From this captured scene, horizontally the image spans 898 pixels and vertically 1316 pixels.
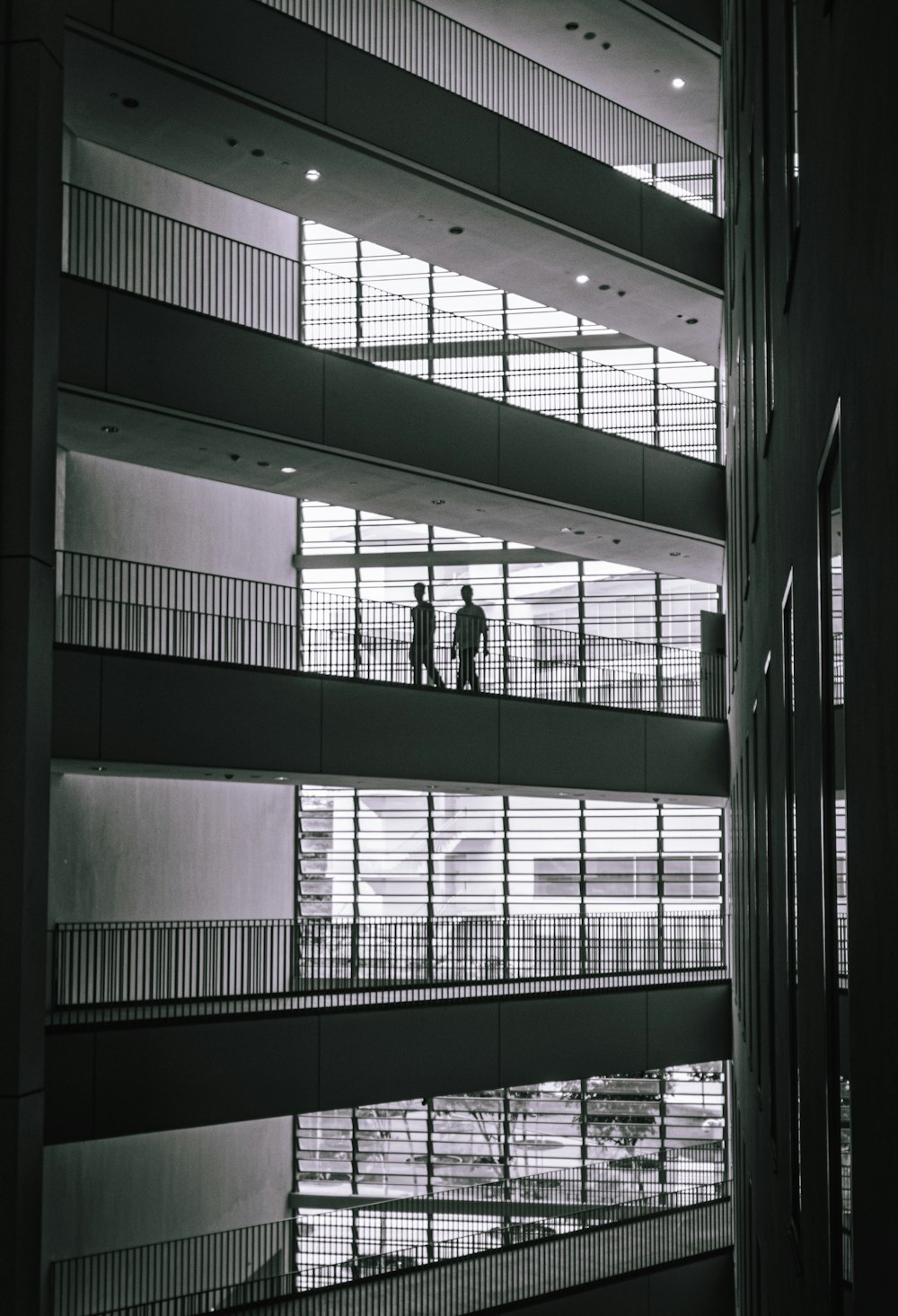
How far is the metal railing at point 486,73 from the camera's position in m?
33.5

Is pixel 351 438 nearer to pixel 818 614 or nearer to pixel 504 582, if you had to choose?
pixel 504 582

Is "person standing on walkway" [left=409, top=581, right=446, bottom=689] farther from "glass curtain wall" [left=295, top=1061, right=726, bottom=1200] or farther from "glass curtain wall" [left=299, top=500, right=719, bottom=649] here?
"glass curtain wall" [left=295, top=1061, right=726, bottom=1200]

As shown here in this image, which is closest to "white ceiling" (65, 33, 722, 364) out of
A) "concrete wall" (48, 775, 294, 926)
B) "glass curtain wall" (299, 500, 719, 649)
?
"glass curtain wall" (299, 500, 719, 649)

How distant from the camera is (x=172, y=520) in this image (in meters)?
35.2

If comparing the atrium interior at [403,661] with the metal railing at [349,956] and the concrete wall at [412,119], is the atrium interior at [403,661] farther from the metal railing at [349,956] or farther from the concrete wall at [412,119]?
the metal railing at [349,956]

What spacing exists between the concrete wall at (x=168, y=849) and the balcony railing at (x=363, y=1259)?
7.11 metres

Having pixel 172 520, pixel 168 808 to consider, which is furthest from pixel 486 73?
pixel 168 808

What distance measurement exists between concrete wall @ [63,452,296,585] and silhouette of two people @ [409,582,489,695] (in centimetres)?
569

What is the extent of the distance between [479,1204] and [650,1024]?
1462cm

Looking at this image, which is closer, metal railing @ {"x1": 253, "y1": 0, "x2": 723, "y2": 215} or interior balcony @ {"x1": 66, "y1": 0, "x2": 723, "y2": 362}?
interior balcony @ {"x1": 66, "y1": 0, "x2": 723, "y2": 362}

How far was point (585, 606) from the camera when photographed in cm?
4694

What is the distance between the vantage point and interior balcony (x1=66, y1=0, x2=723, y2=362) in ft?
85.6

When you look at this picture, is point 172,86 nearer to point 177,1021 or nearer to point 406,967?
point 177,1021

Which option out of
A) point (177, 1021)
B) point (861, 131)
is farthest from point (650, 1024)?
point (861, 131)
